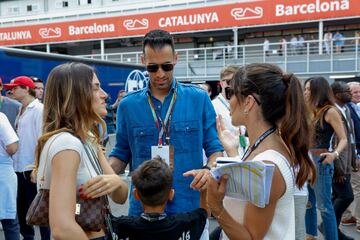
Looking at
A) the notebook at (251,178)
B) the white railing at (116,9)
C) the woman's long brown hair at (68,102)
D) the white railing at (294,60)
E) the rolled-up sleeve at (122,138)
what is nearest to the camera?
the notebook at (251,178)

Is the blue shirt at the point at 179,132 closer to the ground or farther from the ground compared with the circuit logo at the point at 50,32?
closer to the ground

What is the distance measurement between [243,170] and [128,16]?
2649cm

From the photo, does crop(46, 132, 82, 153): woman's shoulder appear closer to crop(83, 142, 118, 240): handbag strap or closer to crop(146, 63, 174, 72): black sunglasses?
crop(83, 142, 118, 240): handbag strap

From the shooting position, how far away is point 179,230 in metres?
1.99

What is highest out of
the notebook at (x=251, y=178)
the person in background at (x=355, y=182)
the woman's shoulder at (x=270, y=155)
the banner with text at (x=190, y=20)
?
the banner with text at (x=190, y=20)

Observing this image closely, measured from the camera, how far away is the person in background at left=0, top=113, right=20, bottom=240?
404 cm

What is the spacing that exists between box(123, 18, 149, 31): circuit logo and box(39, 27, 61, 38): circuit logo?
225 inches

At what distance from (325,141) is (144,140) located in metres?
2.55

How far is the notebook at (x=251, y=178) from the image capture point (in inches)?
59.7

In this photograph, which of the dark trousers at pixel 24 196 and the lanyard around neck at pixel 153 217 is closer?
the lanyard around neck at pixel 153 217

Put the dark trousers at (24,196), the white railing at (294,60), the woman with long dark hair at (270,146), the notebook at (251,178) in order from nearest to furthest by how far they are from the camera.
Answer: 1. the notebook at (251,178)
2. the woman with long dark hair at (270,146)
3. the dark trousers at (24,196)
4. the white railing at (294,60)

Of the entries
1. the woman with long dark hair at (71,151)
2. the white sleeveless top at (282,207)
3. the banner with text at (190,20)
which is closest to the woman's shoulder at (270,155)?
the white sleeveless top at (282,207)

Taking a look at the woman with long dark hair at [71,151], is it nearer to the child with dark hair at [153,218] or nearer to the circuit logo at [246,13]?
the child with dark hair at [153,218]

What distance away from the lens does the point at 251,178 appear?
1.55m
